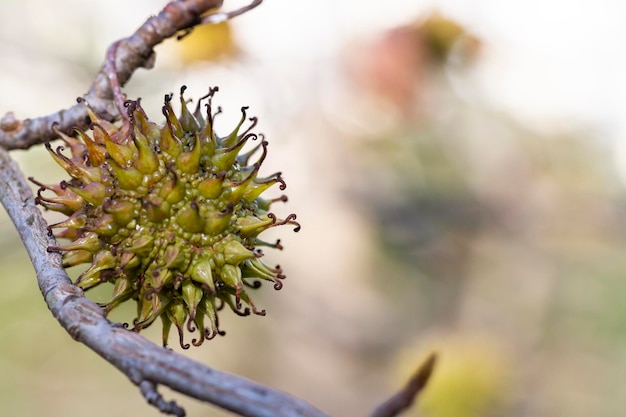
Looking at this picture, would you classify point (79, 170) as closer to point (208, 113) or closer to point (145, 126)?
point (145, 126)

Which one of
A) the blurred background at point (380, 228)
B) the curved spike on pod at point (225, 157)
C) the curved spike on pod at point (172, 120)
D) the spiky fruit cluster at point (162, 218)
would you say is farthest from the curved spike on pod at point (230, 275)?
the blurred background at point (380, 228)

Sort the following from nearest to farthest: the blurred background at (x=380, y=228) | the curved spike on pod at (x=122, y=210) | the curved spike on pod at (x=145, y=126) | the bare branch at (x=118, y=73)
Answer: the curved spike on pod at (x=122, y=210) → the curved spike on pod at (x=145, y=126) → the bare branch at (x=118, y=73) → the blurred background at (x=380, y=228)

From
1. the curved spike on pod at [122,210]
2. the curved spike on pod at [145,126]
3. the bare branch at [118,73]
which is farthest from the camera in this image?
the bare branch at [118,73]

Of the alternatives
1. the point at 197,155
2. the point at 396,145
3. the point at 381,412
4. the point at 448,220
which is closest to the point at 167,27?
the point at 197,155

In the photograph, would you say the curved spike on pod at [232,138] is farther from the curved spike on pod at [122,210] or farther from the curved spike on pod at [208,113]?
the curved spike on pod at [122,210]

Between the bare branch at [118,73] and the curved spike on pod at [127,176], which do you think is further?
the bare branch at [118,73]

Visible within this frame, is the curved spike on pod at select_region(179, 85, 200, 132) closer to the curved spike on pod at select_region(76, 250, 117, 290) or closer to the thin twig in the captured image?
the curved spike on pod at select_region(76, 250, 117, 290)
